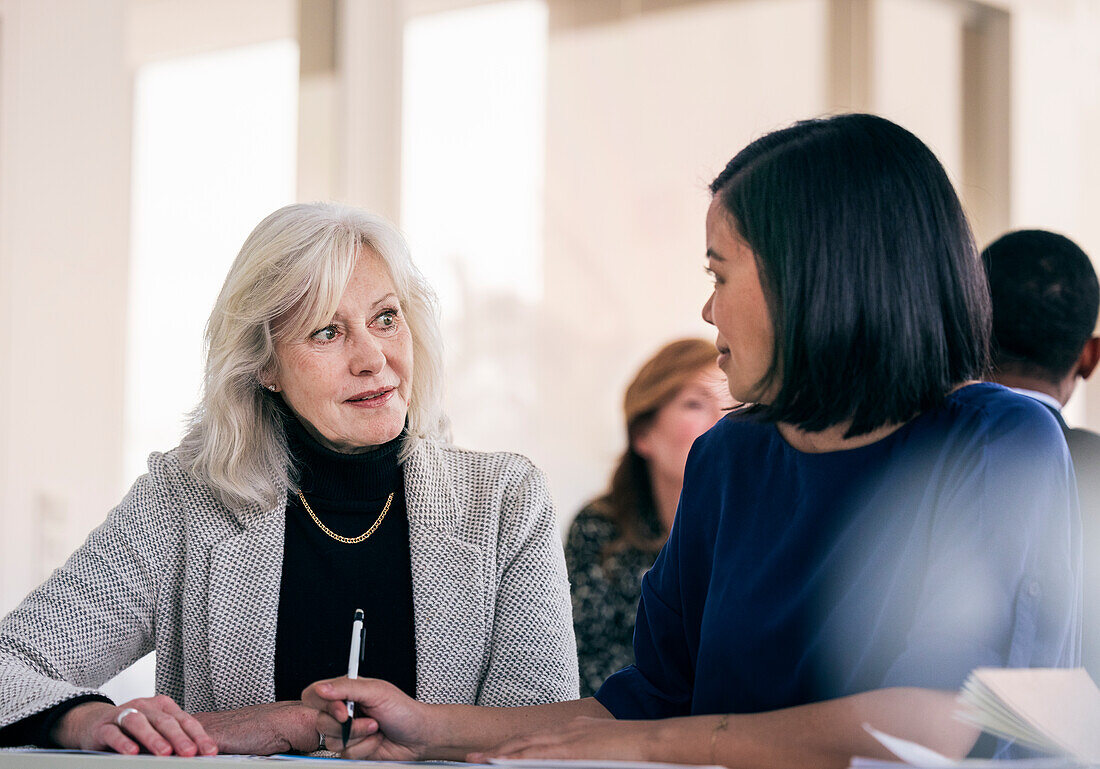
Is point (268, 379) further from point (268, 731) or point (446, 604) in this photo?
point (268, 731)

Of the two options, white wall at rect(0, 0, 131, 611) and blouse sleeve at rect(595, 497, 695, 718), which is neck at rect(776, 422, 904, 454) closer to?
blouse sleeve at rect(595, 497, 695, 718)

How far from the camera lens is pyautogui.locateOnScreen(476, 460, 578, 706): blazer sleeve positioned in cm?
163

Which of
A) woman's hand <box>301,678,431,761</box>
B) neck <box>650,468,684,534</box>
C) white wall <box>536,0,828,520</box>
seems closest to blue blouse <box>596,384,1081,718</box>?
woman's hand <box>301,678,431,761</box>

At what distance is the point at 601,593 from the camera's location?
3.14 m

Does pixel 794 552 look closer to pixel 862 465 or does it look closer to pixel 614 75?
pixel 862 465

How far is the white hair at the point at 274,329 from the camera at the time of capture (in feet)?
5.81

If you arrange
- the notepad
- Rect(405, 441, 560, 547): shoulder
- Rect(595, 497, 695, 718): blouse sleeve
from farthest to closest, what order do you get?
Rect(405, 441, 560, 547): shoulder
Rect(595, 497, 695, 718): blouse sleeve
the notepad

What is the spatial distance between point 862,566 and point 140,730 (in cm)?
82

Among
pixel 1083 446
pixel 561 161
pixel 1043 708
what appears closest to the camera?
pixel 1043 708

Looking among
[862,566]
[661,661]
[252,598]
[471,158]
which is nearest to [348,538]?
[252,598]

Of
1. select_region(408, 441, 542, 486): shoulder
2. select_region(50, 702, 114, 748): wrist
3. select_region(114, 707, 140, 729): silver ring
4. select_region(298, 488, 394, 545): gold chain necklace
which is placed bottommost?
select_region(50, 702, 114, 748): wrist

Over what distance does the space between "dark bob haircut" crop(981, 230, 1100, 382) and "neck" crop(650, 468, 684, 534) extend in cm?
132

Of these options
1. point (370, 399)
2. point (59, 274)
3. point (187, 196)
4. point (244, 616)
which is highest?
point (187, 196)

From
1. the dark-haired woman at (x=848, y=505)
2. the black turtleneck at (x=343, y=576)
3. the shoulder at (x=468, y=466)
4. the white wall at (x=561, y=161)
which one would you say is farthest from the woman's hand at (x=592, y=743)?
the white wall at (x=561, y=161)
